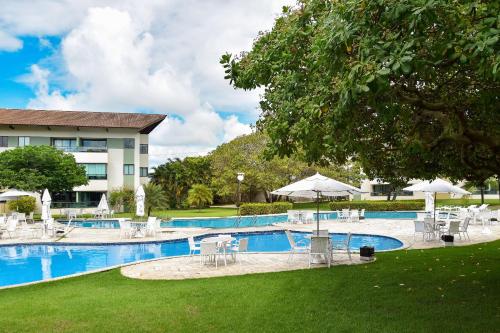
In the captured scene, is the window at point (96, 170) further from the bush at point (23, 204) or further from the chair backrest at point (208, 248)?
the chair backrest at point (208, 248)

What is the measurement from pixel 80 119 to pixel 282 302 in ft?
138

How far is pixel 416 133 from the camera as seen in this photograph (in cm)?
736

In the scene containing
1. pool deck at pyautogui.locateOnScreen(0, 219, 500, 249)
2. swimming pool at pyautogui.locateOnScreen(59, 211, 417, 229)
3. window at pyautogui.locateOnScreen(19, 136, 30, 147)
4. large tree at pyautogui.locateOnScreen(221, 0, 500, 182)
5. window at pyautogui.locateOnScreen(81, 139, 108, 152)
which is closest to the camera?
large tree at pyautogui.locateOnScreen(221, 0, 500, 182)

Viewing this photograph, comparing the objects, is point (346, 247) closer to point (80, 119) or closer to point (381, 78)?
point (381, 78)

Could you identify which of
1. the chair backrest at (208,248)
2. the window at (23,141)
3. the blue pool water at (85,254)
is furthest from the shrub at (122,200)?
the chair backrest at (208,248)

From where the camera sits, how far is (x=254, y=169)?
46625mm

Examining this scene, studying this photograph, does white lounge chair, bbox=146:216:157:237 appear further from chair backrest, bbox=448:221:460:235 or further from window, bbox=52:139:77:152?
window, bbox=52:139:77:152

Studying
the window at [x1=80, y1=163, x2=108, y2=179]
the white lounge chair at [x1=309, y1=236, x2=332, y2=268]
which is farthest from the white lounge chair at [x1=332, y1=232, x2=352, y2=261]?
the window at [x1=80, y1=163, x2=108, y2=179]

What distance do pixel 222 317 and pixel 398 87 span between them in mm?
4386

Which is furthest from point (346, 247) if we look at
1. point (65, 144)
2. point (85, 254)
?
point (65, 144)

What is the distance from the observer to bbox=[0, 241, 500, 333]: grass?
6.91 m

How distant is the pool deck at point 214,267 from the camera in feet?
38.6

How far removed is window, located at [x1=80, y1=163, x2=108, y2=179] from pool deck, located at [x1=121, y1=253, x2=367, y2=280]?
3316 centimetres

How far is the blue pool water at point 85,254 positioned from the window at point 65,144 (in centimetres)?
2648
